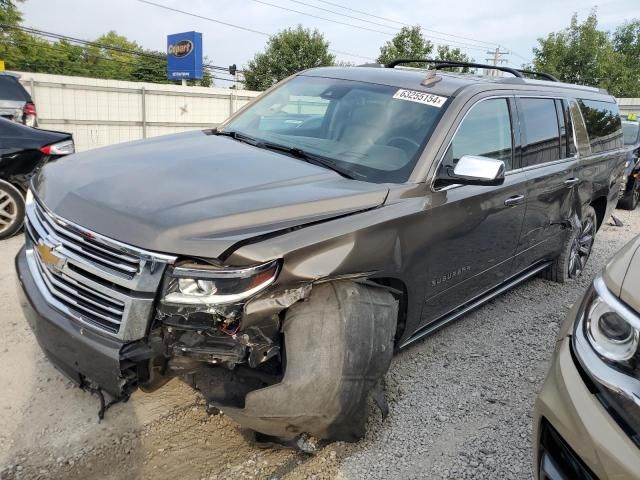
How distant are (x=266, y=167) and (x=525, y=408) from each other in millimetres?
2070

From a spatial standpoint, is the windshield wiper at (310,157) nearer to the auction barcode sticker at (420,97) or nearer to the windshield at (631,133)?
the auction barcode sticker at (420,97)

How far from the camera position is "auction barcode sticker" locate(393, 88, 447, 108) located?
3131 mm

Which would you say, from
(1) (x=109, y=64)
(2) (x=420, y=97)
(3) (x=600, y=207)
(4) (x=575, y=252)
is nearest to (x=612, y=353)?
(2) (x=420, y=97)

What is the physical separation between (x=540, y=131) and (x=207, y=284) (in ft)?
10.2

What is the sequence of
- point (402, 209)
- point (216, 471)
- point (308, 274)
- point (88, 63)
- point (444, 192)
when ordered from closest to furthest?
point (308, 274) < point (216, 471) < point (402, 209) < point (444, 192) < point (88, 63)

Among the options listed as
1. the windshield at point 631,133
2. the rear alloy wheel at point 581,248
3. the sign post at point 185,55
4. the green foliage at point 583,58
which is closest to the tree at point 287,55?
the sign post at point 185,55

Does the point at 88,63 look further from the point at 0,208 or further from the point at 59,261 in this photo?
the point at 59,261

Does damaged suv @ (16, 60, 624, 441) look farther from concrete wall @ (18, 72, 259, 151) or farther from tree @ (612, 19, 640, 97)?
tree @ (612, 19, 640, 97)

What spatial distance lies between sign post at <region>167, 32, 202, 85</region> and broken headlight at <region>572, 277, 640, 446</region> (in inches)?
1334

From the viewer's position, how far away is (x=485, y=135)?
3.39 metres

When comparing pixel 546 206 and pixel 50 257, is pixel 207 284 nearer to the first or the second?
pixel 50 257

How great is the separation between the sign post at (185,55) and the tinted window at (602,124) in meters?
30.6

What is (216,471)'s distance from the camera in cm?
240

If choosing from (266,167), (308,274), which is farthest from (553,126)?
(308,274)
